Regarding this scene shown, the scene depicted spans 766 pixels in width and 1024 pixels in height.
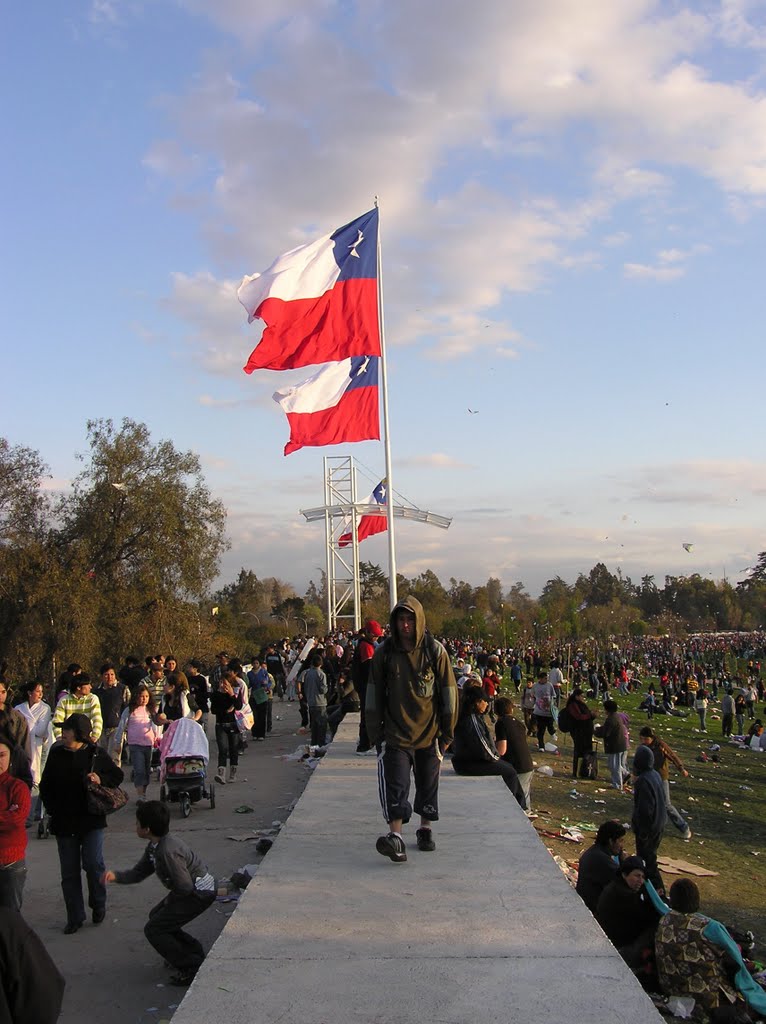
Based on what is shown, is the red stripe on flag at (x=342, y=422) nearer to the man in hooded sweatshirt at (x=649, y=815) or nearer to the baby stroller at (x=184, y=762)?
the baby stroller at (x=184, y=762)

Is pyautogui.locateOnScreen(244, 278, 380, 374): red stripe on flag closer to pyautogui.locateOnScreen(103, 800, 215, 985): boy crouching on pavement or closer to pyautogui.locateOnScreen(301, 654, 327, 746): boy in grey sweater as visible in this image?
pyautogui.locateOnScreen(301, 654, 327, 746): boy in grey sweater

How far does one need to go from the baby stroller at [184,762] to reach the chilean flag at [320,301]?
19.5ft

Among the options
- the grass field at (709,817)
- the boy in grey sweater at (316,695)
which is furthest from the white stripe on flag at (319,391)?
the grass field at (709,817)

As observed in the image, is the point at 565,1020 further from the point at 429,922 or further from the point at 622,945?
the point at 622,945

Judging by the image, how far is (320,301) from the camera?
15773 millimetres

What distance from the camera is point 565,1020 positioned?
3828 millimetres

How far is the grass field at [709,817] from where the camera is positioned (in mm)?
10398

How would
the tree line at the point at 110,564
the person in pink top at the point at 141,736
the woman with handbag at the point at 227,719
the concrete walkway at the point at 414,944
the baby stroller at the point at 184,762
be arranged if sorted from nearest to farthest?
the concrete walkway at the point at 414,944 < the baby stroller at the point at 184,762 < the person in pink top at the point at 141,736 < the woman with handbag at the point at 227,719 < the tree line at the point at 110,564

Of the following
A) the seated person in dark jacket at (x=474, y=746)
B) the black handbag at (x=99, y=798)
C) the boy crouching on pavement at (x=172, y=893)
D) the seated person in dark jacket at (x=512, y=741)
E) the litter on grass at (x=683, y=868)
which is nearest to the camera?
the boy crouching on pavement at (x=172, y=893)

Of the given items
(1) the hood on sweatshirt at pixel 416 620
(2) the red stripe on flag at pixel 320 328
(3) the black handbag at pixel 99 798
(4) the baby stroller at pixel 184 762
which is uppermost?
(2) the red stripe on flag at pixel 320 328

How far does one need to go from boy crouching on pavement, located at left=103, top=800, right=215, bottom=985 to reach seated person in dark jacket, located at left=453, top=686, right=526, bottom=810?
14.4 ft

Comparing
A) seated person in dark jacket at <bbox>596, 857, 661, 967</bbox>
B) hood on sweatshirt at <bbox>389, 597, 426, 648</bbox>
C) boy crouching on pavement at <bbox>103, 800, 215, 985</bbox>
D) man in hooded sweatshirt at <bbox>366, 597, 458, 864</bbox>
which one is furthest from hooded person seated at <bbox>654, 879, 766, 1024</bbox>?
boy crouching on pavement at <bbox>103, 800, 215, 985</bbox>

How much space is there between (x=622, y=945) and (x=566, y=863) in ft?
9.82

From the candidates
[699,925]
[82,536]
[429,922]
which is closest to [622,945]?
[699,925]
